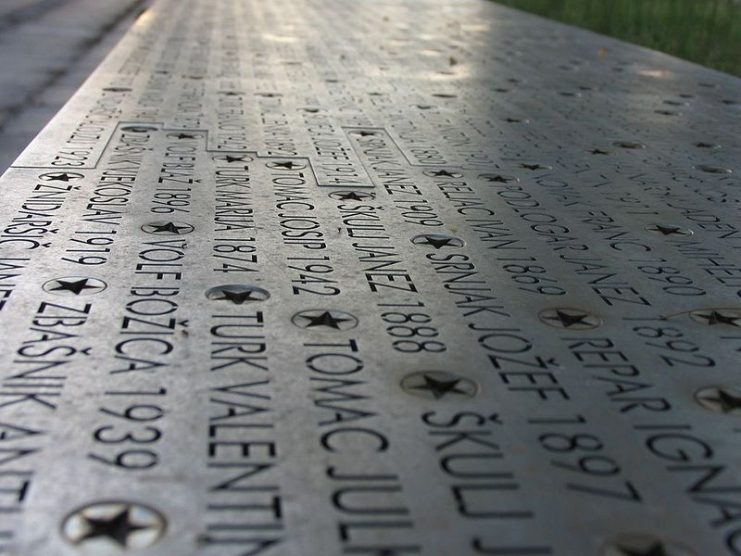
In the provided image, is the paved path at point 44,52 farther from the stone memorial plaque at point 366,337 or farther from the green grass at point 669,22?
the green grass at point 669,22

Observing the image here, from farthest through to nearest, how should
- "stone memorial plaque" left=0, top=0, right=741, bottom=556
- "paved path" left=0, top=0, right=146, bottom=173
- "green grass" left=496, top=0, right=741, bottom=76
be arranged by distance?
1. "green grass" left=496, top=0, right=741, bottom=76
2. "paved path" left=0, top=0, right=146, bottom=173
3. "stone memorial plaque" left=0, top=0, right=741, bottom=556

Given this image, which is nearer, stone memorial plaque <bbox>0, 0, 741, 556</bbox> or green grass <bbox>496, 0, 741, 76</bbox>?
stone memorial plaque <bbox>0, 0, 741, 556</bbox>

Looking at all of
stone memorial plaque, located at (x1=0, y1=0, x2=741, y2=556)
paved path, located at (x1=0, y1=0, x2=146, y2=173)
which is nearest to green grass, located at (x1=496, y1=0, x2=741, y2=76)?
stone memorial plaque, located at (x1=0, y1=0, x2=741, y2=556)

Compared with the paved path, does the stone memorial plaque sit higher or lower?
higher

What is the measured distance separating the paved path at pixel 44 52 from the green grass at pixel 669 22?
6352 mm

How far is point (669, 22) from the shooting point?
53.4 feet

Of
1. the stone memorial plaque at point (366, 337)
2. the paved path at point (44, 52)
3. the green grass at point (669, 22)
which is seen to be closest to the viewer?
the stone memorial plaque at point (366, 337)

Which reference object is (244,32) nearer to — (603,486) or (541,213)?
(541,213)

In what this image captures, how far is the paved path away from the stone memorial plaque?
14.6 inches

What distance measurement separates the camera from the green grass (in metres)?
12.8

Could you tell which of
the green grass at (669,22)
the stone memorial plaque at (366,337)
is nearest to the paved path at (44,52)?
the stone memorial plaque at (366,337)

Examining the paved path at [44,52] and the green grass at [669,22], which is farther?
the green grass at [669,22]

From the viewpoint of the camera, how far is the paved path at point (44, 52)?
267 inches

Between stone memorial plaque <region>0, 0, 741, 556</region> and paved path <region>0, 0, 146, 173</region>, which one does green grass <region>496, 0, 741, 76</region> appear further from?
paved path <region>0, 0, 146, 173</region>
